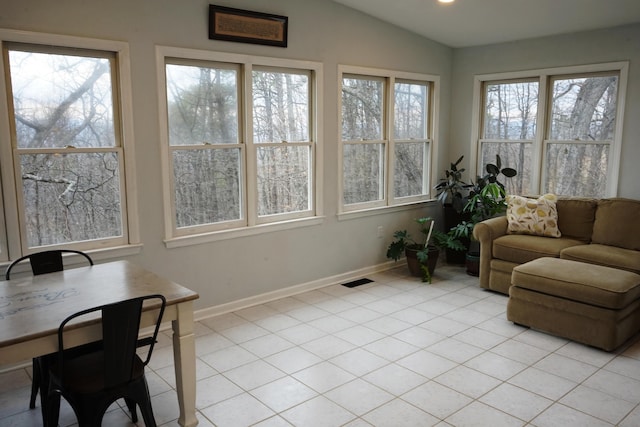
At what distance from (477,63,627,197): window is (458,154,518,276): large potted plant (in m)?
0.26

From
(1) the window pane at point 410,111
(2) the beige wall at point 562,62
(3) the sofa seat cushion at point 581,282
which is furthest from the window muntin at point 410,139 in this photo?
(3) the sofa seat cushion at point 581,282

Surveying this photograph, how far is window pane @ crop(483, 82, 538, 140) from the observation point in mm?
5410

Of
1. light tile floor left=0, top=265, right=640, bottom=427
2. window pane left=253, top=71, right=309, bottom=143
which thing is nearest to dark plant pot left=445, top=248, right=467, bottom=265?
light tile floor left=0, top=265, right=640, bottom=427

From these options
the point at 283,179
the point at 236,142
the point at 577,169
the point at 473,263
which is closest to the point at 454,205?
the point at 473,263

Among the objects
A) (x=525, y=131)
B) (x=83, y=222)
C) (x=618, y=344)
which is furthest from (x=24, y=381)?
(x=525, y=131)

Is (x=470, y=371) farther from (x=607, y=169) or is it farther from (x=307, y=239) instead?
(x=607, y=169)

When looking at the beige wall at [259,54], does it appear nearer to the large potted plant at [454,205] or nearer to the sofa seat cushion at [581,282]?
the large potted plant at [454,205]

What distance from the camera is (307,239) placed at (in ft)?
15.7

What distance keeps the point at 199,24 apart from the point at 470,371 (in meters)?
3.16

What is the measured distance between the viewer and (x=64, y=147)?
133 inches

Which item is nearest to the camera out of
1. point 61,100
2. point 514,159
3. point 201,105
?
point 61,100

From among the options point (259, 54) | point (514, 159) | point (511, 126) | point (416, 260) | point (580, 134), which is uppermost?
point (259, 54)

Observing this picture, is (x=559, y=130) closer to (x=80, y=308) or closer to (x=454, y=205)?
(x=454, y=205)

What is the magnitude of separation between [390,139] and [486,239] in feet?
4.89
